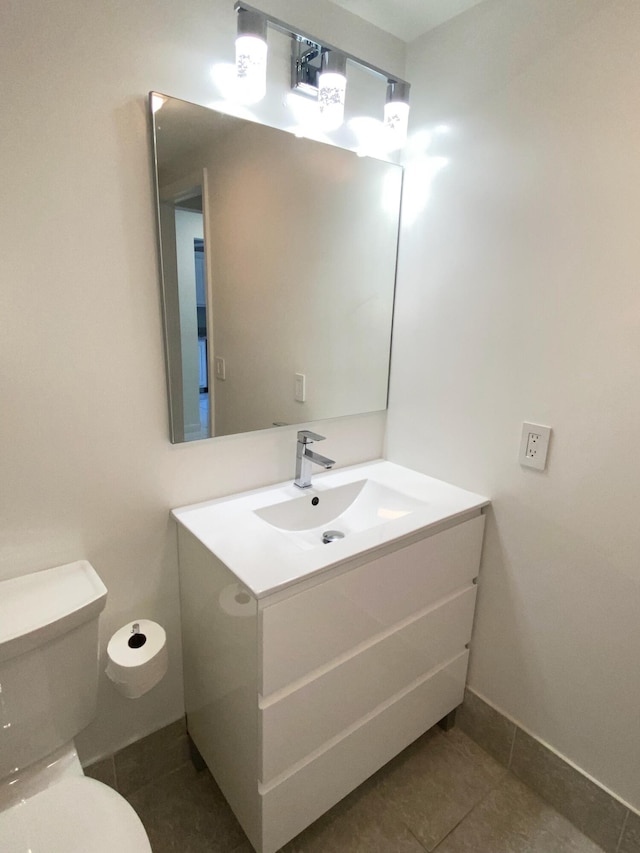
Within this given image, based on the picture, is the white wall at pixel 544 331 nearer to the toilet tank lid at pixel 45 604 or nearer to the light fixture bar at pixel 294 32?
the light fixture bar at pixel 294 32

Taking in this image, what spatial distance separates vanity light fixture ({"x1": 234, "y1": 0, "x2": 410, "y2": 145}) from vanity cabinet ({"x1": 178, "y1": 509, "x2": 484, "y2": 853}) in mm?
1196

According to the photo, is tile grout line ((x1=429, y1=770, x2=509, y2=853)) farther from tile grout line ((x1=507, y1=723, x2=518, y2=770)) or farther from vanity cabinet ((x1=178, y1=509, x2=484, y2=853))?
vanity cabinet ((x1=178, y1=509, x2=484, y2=853))

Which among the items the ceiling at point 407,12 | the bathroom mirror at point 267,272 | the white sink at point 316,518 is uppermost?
the ceiling at point 407,12

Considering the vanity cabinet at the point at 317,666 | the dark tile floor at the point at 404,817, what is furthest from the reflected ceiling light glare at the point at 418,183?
the dark tile floor at the point at 404,817

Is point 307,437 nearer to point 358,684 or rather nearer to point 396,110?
point 358,684

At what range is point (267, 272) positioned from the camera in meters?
1.42

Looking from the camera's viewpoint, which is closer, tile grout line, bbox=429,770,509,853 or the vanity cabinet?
the vanity cabinet

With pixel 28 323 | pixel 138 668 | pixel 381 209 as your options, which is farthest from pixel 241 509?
pixel 381 209

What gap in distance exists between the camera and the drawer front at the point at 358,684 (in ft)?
3.57

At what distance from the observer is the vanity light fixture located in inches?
42.9

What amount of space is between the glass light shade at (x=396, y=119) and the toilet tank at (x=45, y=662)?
1546 millimetres

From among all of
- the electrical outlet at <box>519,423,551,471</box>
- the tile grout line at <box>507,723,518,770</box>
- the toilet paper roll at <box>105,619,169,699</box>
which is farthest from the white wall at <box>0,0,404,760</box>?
the tile grout line at <box>507,723,518,770</box>

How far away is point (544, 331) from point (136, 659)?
1.36 metres

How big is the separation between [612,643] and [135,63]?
189cm
